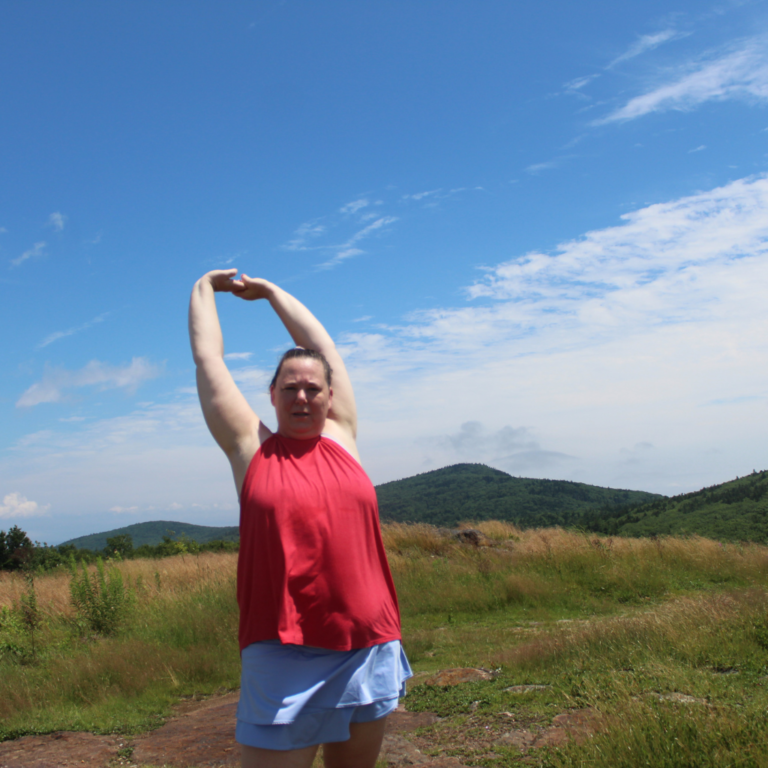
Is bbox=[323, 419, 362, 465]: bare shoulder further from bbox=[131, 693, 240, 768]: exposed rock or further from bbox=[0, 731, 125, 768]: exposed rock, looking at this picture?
bbox=[0, 731, 125, 768]: exposed rock

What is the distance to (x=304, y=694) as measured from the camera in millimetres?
1561

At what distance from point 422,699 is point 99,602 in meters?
5.64

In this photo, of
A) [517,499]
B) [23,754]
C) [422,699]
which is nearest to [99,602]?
[23,754]

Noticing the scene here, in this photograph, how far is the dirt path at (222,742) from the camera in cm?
365

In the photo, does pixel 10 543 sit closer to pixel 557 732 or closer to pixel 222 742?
pixel 222 742

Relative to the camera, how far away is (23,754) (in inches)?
172

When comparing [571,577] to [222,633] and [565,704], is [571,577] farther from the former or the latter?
[565,704]

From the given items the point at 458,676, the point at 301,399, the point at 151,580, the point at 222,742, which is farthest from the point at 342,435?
the point at 151,580

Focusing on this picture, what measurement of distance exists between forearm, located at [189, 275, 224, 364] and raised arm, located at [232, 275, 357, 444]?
0.15 m

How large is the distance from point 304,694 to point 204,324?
124 cm

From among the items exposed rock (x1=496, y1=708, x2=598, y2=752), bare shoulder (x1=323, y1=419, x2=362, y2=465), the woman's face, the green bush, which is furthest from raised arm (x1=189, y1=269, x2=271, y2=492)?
the green bush

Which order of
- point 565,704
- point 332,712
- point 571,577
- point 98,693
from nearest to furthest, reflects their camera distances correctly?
point 332,712
point 565,704
point 98,693
point 571,577

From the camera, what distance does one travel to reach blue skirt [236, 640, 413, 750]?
154cm

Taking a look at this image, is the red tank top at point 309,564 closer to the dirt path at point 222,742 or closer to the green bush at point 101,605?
the dirt path at point 222,742
